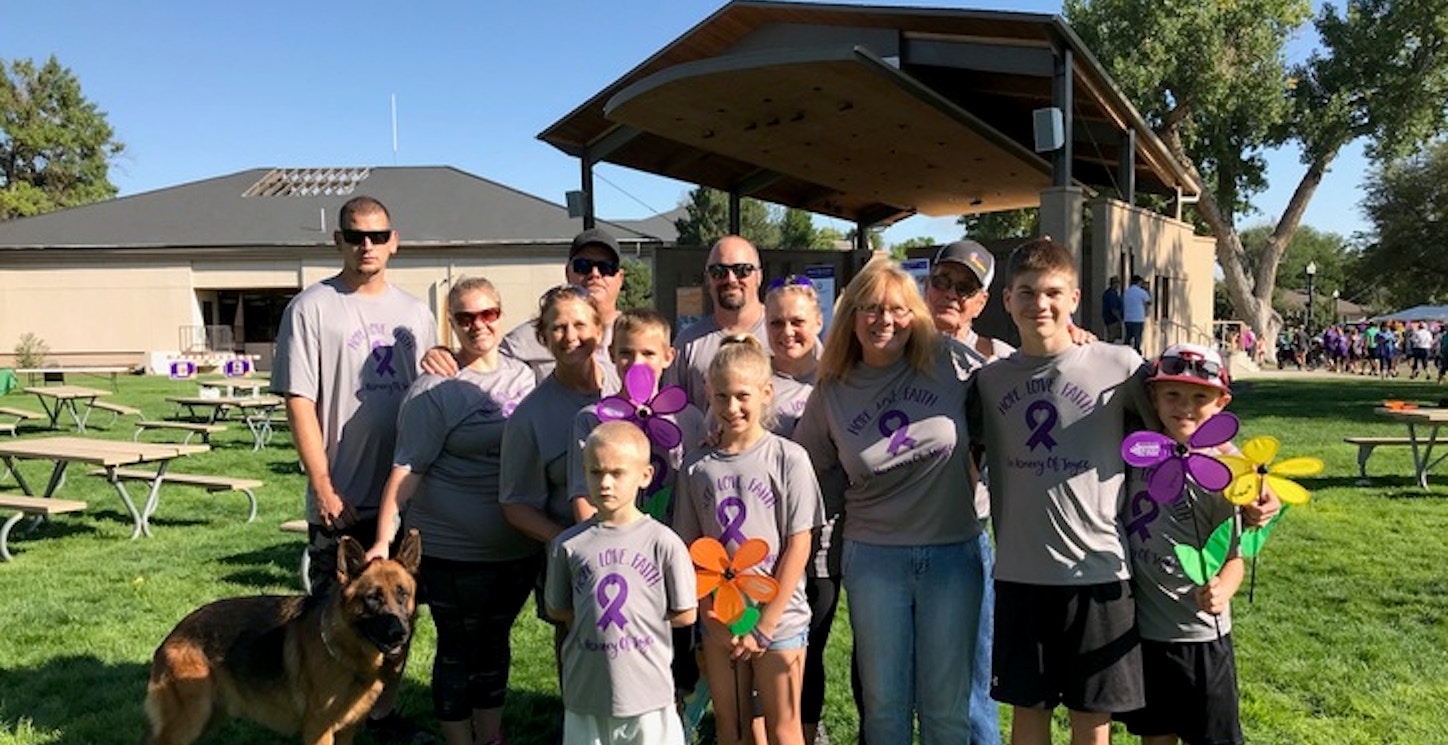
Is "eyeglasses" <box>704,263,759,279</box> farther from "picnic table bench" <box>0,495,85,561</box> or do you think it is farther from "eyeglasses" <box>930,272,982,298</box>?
"picnic table bench" <box>0,495,85,561</box>

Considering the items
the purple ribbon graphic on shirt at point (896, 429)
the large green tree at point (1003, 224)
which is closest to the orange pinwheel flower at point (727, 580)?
the purple ribbon graphic on shirt at point (896, 429)

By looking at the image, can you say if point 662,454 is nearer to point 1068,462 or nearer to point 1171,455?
point 1068,462

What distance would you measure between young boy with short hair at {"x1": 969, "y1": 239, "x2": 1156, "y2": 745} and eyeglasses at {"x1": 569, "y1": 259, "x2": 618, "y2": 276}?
2028 mm

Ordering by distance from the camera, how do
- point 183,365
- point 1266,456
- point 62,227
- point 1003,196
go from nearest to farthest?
point 1266,456 → point 1003,196 → point 183,365 → point 62,227

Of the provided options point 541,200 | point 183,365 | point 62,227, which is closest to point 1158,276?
point 183,365

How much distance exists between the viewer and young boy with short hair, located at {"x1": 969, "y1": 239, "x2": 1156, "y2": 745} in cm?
281

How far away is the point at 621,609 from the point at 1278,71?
105ft

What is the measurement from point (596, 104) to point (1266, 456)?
471 inches

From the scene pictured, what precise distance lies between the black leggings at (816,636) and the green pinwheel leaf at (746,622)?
0.38 m

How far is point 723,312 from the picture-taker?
12.5ft

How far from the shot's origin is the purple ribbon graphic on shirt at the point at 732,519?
2.96 m

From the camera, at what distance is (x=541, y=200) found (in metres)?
42.5

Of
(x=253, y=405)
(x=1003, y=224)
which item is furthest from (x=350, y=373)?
(x=1003, y=224)

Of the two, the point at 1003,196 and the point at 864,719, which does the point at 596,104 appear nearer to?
the point at 1003,196
